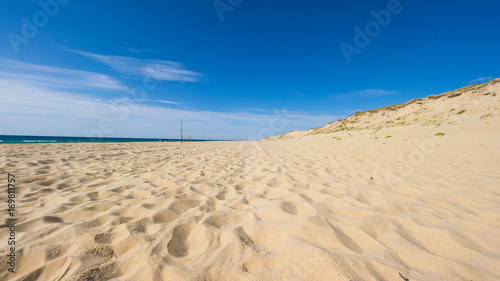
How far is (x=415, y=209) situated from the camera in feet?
7.93

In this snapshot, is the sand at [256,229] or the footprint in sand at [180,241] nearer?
the sand at [256,229]

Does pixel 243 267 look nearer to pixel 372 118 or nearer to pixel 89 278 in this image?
pixel 89 278

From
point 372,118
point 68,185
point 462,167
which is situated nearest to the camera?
point 68,185

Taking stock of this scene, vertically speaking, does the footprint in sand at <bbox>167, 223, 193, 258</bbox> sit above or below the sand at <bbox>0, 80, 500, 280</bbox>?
below

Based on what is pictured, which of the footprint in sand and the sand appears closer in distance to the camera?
the sand

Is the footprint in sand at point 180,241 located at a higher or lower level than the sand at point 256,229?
lower

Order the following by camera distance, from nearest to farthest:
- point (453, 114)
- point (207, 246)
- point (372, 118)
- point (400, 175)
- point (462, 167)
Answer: point (207, 246)
point (400, 175)
point (462, 167)
point (453, 114)
point (372, 118)

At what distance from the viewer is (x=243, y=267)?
1455 mm

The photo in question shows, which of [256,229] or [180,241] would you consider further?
[256,229]

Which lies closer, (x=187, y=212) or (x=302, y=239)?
(x=302, y=239)

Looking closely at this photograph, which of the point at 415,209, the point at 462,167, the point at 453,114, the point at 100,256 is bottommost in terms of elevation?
the point at 100,256

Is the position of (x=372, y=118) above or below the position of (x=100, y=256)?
above

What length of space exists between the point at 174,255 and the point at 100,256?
0.60 m

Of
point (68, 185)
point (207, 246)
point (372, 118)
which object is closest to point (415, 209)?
point (207, 246)
